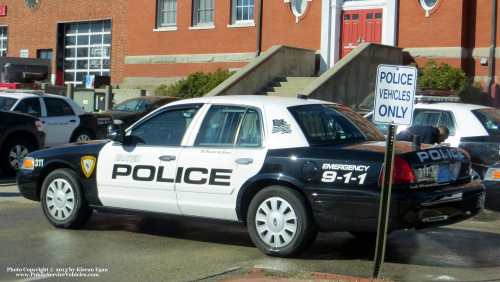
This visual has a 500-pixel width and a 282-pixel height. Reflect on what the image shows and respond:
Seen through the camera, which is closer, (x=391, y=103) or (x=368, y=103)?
(x=391, y=103)

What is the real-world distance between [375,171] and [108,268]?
2611 millimetres

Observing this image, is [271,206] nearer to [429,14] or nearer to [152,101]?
[152,101]

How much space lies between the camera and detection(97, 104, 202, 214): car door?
7.08m

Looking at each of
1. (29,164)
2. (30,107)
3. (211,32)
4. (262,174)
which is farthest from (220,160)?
(211,32)

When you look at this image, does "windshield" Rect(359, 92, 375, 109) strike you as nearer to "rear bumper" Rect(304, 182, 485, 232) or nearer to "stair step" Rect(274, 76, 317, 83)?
A: "stair step" Rect(274, 76, 317, 83)

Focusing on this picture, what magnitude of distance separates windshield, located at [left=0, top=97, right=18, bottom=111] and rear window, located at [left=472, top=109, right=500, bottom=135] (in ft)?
30.7

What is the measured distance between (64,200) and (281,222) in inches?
114

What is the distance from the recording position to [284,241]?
6.40 m

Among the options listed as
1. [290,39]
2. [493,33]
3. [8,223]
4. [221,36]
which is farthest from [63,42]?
[8,223]

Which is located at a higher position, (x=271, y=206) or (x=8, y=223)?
(x=271, y=206)

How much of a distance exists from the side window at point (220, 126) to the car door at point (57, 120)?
27.5 feet

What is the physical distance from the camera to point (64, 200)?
7832mm

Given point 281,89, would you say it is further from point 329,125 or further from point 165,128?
point 329,125

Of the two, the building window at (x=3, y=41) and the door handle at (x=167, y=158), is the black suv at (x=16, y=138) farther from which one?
the building window at (x=3, y=41)
